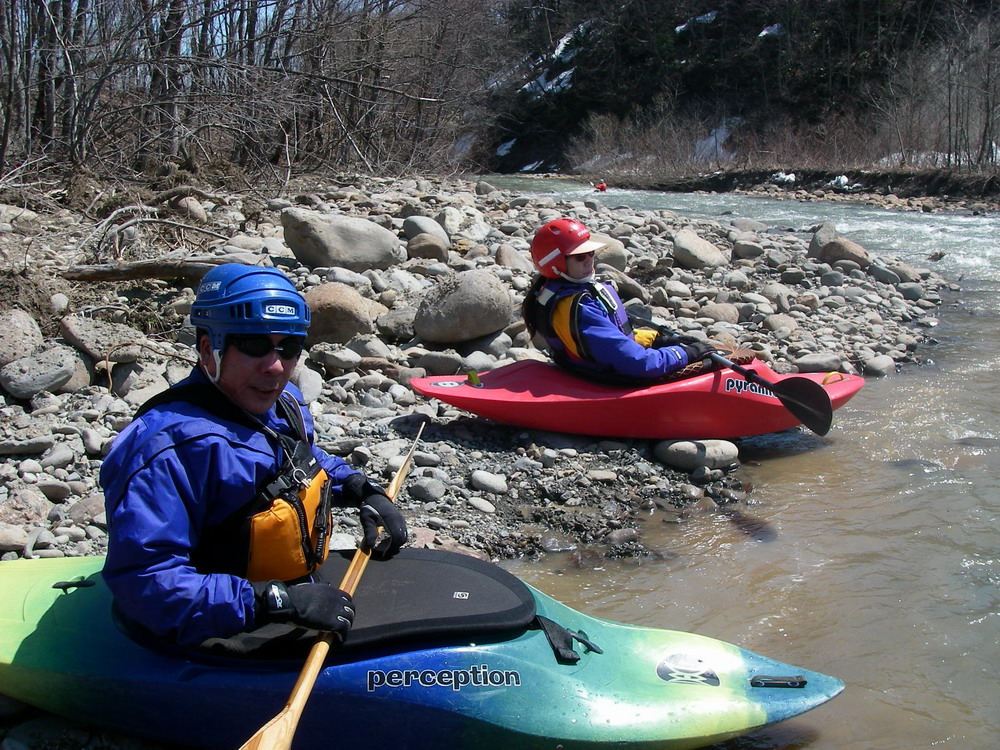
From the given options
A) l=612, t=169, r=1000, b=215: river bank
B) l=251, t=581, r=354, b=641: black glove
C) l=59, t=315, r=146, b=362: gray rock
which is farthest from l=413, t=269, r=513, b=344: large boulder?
l=612, t=169, r=1000, b=215: river bank

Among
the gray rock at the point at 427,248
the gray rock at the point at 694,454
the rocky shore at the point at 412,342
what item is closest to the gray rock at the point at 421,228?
the rocky shore at the point at 412,342

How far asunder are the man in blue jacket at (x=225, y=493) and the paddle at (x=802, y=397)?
9.52 ft

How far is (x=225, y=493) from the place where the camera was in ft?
6.40

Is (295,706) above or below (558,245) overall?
below

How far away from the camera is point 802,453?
4.75m

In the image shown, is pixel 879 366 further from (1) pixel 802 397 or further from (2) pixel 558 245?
(2) pixel 558 245

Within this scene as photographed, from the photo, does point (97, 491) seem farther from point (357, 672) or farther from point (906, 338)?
point (906, 338)

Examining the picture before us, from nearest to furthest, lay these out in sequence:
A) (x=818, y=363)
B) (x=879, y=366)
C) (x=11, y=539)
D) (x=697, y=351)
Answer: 1. (x=11, y=539)
2. (x=697, y=351)
3. (x=818, y=363)
4. (x=879, y=366)

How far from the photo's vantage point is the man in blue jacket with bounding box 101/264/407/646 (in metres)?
1.82

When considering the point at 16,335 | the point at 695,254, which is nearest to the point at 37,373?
→ the point at 16,335

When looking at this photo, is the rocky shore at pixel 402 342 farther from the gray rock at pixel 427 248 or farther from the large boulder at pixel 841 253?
the large boulder at pixel 841 253

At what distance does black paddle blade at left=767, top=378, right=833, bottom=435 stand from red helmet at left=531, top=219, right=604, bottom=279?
1213 mm

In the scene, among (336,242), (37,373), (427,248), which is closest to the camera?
(37,373)

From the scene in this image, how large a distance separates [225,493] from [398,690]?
612mm
